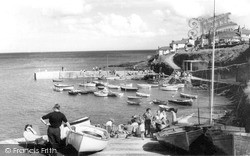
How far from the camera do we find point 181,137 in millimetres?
14523

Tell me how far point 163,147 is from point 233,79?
39.8 metres

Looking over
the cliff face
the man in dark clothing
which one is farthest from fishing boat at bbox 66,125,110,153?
the cliff face

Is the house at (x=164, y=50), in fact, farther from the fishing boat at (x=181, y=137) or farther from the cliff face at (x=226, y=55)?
the fishing boat at (x=181, y=137)

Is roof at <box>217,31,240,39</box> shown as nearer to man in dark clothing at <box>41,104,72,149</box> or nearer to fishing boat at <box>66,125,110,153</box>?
fishing boat at <box>66,125,110,153</box>

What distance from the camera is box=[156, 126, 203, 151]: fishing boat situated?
47.1 feet

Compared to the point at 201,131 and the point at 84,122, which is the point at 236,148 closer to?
the point at 201,131

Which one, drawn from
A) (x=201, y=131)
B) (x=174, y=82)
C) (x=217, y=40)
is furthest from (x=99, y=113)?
(x=217, y=40)

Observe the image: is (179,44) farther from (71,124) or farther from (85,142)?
(85,142)

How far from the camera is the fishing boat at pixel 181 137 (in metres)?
14.4

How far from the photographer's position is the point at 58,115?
500 inches

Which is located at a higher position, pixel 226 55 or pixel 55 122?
pixel 226 55

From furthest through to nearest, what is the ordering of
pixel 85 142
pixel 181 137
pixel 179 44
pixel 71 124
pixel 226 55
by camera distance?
pixel 179 44
pixel 226 55
pixel 71 124
pixel 181 137
pixel 85 142

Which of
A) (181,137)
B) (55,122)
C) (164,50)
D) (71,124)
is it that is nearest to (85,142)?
(55,122)

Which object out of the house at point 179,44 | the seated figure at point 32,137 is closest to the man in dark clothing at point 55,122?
the seated figure at point 32,137
